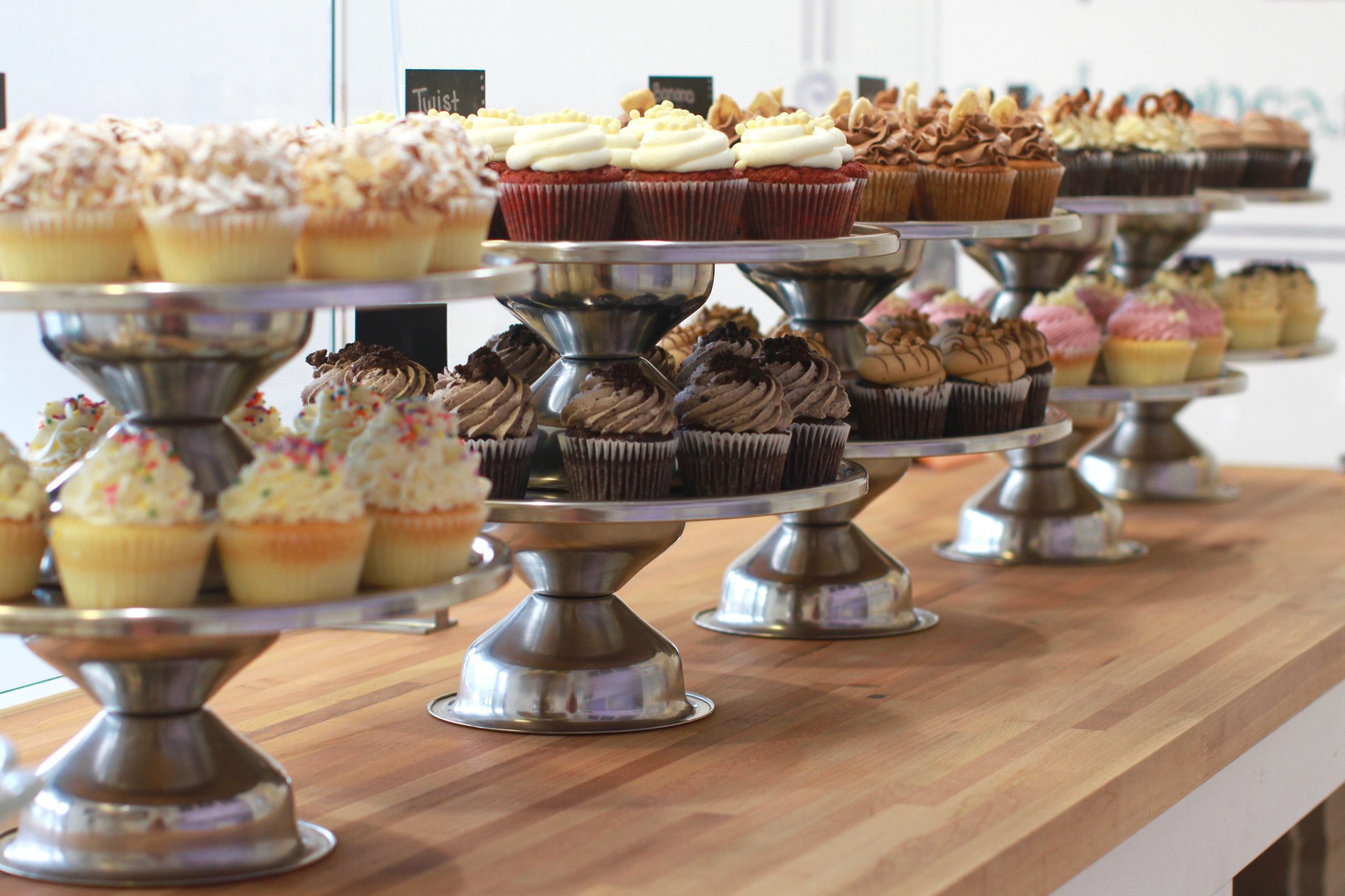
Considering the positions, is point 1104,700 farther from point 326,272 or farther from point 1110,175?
point 1110,175

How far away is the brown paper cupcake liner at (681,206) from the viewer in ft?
8.09

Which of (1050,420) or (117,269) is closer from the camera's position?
(117,269)

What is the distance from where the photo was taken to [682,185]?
2.46 m

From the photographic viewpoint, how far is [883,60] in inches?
223

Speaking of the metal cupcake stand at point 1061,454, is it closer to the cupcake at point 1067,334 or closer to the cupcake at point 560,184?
the cupcake at point 1067,334

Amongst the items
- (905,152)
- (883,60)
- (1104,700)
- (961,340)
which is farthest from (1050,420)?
(883,60)

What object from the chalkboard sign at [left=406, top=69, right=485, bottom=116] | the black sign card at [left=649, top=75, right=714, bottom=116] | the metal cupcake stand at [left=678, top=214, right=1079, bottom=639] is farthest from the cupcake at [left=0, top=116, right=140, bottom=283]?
the black sign card at [left=649, top=75, right=714, bottom=116]

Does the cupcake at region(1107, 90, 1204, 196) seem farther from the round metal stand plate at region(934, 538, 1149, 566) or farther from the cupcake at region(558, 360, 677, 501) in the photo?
the cupcake at region(558, 360, 677, 501)

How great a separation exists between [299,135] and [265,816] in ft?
2.51

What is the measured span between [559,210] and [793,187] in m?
0.34

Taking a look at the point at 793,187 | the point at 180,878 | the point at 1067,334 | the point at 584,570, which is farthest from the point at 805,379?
the point at 1067,334

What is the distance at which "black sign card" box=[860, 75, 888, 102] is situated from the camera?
4.11m

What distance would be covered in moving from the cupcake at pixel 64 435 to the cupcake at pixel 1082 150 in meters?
2.49

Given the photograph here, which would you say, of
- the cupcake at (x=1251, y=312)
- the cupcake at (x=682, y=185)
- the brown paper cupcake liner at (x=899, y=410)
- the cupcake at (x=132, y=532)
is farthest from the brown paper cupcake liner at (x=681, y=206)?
the cupcake at (x=1251, y=312)
